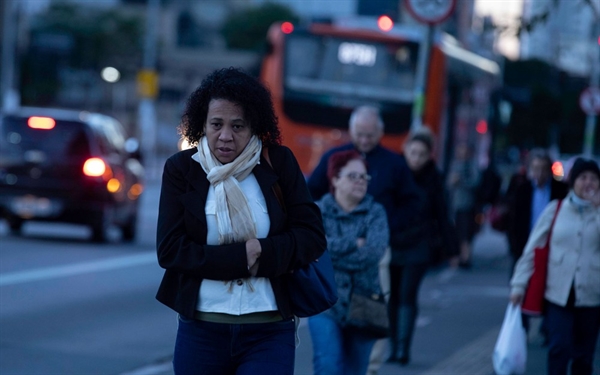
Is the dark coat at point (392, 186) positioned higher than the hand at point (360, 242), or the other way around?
the dark coat at point (392, 186)

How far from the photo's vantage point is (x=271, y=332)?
4.31 metres

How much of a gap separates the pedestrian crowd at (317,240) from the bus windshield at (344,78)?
25.8 feet

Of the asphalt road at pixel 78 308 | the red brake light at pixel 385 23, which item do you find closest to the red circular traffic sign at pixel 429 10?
the asphalt road at pixel 78 308

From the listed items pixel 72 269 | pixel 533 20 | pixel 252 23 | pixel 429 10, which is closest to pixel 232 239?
pixel 533 20

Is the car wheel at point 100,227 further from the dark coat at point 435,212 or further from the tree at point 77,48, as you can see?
the tree at point 77,48

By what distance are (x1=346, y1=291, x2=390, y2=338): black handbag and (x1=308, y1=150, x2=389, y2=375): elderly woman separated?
0.03 metres

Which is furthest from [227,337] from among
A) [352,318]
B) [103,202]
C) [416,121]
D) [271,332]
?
→ [103,202]

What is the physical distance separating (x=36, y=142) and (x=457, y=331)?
801 centimetres

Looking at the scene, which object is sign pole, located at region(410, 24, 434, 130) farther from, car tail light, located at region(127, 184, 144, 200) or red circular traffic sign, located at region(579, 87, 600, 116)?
red circular traffic sign, located at region(579, 87, 600, 116)

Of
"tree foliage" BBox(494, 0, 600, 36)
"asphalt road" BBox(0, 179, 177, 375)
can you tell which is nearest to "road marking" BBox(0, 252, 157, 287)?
"asphalt road" BBox(0, 179, 177, 375)

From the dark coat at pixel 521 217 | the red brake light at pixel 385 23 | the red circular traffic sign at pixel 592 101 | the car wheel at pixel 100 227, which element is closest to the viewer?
the dark coat at pixel 521 217

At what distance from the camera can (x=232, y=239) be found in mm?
4234

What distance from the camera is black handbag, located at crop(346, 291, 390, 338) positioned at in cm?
625

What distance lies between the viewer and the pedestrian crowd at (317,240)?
4.24 meters
